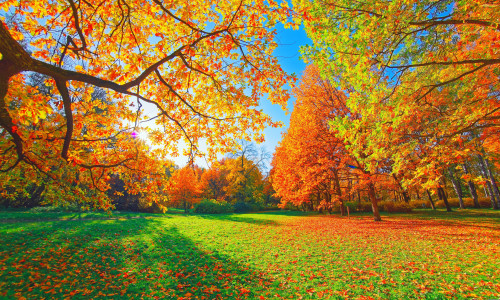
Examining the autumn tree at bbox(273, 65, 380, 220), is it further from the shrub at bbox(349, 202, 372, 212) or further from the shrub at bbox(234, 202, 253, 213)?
the shrub at bbox(234, 202, 253, 213)

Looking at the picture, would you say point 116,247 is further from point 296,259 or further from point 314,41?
point 314,41

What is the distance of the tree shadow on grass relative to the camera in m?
4.34

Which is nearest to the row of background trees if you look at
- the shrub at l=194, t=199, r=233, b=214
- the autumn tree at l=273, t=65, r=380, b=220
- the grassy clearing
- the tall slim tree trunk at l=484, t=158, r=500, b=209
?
the shrub at l=194, t=199, r=233, b=214

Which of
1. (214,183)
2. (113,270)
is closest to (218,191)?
(214,183)

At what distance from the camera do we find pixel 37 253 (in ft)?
20.0

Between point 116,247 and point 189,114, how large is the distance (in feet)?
19.2

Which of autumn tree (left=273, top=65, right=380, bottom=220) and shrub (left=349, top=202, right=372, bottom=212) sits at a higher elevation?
autumn tree (left=273, top=65, right=380, bottom=220)

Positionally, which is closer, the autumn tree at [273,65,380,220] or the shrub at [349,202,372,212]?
the autumn tree at [273,65,380,220]

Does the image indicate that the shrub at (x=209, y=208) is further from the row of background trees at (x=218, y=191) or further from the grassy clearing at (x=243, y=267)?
the grassy clearing at (x=243, y=267)

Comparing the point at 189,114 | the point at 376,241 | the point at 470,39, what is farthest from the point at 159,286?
the point at 470,39

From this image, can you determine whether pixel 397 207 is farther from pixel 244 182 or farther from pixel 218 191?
pixel 218 191

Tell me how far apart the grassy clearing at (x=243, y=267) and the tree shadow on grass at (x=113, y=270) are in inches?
0.9

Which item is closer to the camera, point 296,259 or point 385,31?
point 385,31

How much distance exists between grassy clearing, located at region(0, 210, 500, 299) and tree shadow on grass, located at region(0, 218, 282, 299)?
0.02m
